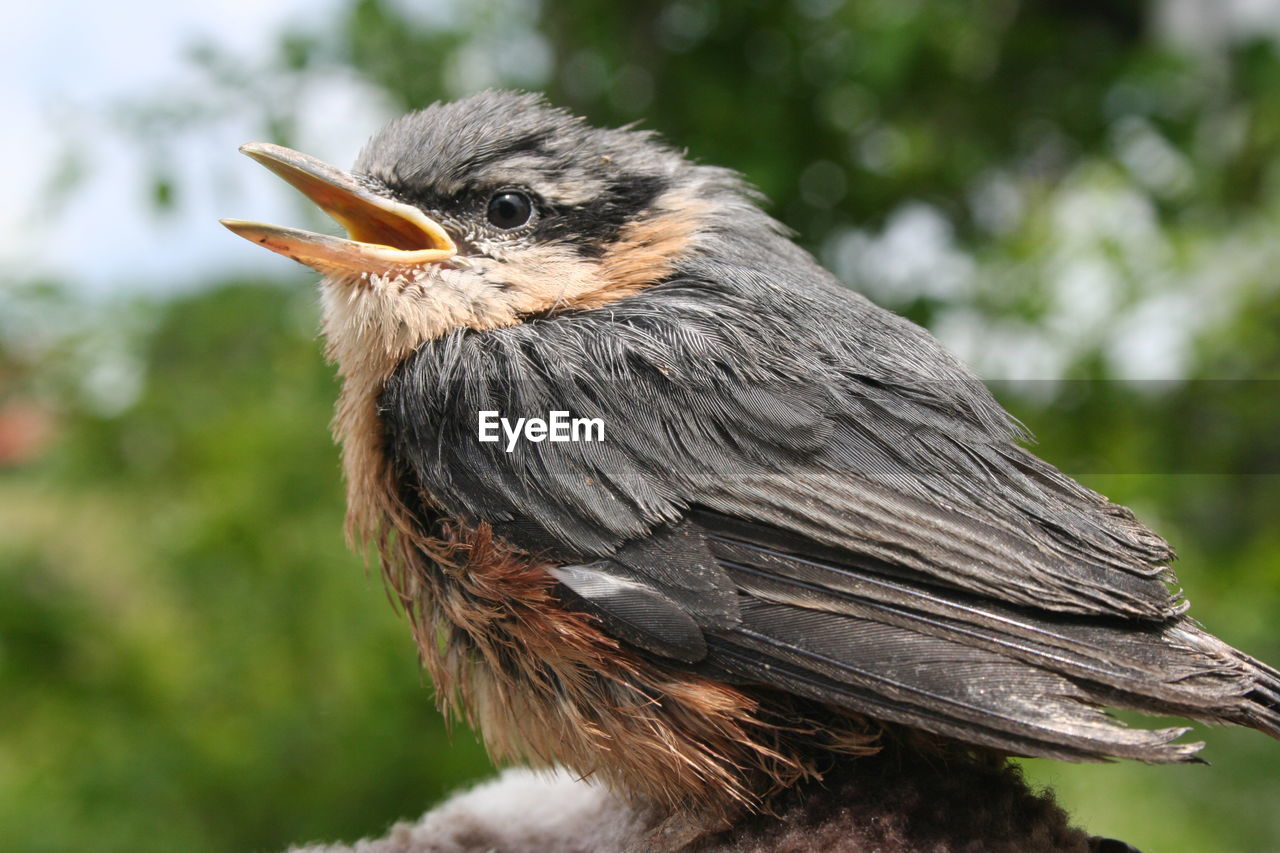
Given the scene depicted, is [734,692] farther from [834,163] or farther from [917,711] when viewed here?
[834,163]

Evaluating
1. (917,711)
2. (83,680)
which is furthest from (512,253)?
(83,680)

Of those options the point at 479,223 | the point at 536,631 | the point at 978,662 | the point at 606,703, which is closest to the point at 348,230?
the point at 479,223

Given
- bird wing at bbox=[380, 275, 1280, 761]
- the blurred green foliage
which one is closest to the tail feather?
bird wing at bbox=[380, 275, 1280, 761]

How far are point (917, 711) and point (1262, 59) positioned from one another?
3.18m

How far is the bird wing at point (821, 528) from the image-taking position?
0.97m

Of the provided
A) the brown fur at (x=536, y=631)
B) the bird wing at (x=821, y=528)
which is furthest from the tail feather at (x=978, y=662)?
the brown fur at (x=536, y=631)

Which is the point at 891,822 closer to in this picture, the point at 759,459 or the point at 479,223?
the point at 759,459

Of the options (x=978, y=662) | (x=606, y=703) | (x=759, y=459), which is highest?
(x=759, y=459)

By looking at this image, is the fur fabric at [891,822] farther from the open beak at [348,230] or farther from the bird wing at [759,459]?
the open beak at [348,230]

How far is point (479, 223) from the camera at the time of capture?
4.55 feet

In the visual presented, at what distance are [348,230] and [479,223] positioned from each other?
221 mm

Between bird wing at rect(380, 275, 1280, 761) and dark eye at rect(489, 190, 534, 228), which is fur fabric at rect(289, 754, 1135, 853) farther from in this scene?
dark eye at rect(489, 190, 534, 228)

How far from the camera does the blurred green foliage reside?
279cm

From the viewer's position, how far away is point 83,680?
10.3 ft
